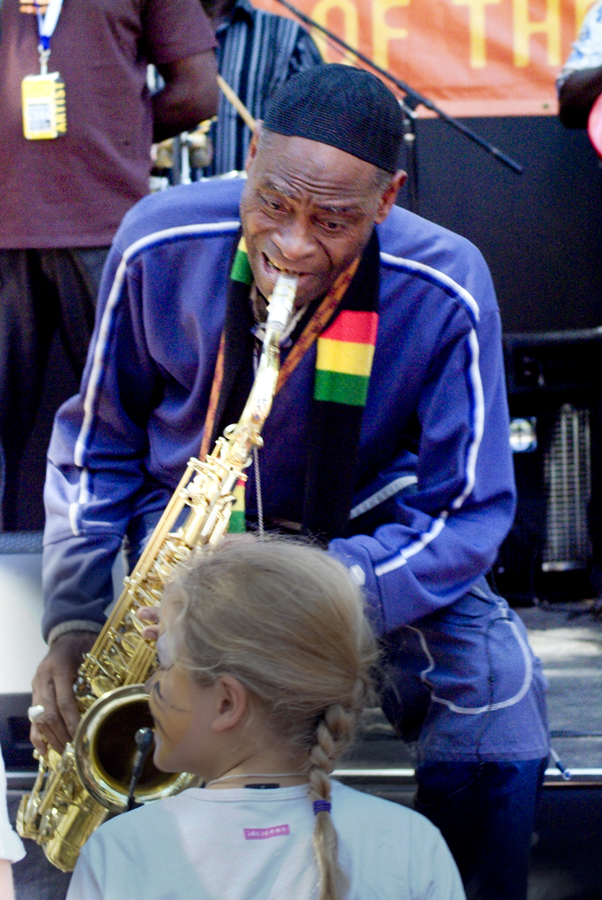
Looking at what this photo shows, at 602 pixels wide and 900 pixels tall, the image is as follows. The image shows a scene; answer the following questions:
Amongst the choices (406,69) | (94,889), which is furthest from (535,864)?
(406,69)

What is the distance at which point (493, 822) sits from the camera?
5.74 feet

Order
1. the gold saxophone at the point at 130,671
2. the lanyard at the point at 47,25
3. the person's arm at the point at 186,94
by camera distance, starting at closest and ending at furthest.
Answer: the gold saxophone at the point at 130,671, the lanyard at the point at 47,25, the person's arm at the point at 186,94

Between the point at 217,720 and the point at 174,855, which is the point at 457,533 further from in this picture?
the point at 174,855

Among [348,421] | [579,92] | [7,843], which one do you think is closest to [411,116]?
[579,92]

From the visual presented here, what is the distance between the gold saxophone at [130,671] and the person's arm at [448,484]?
25 cm

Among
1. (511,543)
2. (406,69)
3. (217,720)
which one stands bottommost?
(511,543)

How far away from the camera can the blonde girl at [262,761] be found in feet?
4.10

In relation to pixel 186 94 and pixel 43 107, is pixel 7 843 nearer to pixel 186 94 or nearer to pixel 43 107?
pixel 43 107

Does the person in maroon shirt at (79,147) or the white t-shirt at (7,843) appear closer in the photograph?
the white t-shirt at (7,843)

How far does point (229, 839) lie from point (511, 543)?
96.3 inches

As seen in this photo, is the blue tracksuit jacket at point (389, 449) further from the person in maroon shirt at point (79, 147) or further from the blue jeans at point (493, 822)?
the person in maroon shirt at point (79, 147)

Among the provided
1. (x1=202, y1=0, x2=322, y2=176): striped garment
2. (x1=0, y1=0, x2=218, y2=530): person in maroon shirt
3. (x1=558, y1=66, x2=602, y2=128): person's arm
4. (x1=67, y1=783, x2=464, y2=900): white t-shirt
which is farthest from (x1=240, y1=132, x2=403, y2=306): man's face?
(x1=202, y1=0, x2=322, y2=176): striped garment

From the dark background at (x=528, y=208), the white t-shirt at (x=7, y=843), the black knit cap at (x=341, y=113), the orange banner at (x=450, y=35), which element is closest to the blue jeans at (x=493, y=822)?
the white t-shirt at (x=7, y=843)

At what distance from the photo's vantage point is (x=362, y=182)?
1724 mm
